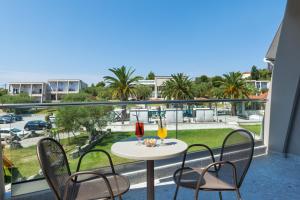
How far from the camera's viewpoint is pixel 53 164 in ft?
5.90

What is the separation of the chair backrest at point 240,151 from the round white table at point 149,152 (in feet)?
1.85

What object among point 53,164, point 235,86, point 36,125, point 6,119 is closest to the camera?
point 53,164

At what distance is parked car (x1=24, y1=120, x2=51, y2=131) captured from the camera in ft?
8.84

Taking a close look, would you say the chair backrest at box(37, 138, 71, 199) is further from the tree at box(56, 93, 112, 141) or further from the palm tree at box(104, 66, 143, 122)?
the palm tree at box(104, 66, 143, 122)

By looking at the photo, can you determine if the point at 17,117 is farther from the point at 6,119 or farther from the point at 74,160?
the point at 74,160

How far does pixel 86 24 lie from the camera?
2653 centimetres

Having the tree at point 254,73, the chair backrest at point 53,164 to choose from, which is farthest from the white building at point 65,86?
the tree at point 254,73

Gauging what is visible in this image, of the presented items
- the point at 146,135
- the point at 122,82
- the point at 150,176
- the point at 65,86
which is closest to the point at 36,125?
the point at 146,135

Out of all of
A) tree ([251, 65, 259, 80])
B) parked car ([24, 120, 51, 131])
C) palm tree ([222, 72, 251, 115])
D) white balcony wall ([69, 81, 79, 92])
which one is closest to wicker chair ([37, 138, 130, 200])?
parked car ([24, 120, 51, 131])

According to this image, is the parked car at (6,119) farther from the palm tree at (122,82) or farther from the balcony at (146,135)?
the palm tree at (122,82)

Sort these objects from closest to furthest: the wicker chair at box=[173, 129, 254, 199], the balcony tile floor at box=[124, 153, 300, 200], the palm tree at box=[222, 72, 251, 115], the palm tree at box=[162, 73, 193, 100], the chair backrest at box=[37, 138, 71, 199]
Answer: the chair backrest at box=[37, 138, 71, 199] < the wicker chair at box=[173, 129, 254, 199] < the balcony tile floor at box=[124, 153, 300, 200] < the palm tree at box=[222, 72, 251, 115] < the palm tree at box=[162, 73, 193, 100]

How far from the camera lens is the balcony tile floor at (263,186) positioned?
9.36ft

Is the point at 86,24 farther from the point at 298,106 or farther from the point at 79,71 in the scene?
the point at 298,106

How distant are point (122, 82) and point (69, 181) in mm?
26423
